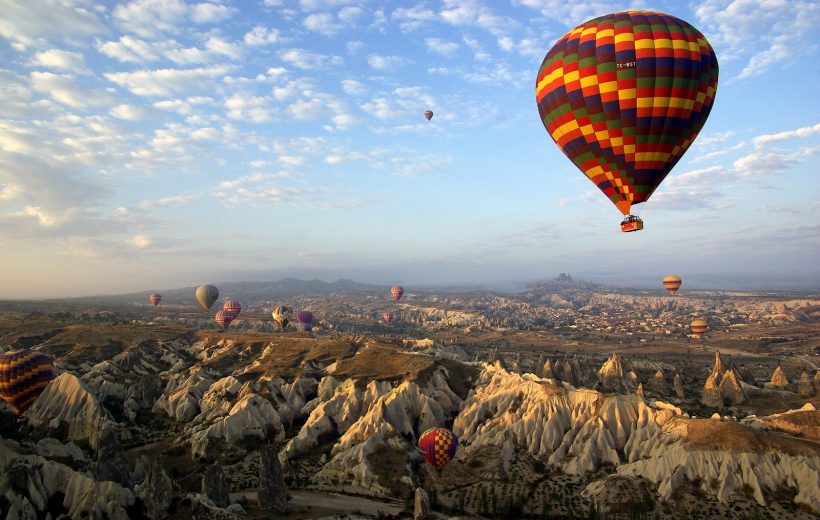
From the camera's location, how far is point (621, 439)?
165 ft

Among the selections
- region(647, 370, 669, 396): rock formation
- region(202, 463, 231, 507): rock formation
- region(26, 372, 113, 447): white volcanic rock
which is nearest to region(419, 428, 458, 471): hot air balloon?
region(202, 463, 231, 507): rock formation

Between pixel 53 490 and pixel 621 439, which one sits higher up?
pixel 53 490

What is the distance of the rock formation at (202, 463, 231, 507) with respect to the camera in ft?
119

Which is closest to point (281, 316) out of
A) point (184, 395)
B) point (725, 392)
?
point (184, 395)

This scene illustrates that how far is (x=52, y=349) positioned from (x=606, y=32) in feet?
368

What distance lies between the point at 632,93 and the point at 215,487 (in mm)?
40577

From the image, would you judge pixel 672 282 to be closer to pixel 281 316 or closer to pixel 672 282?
pixel 672 282

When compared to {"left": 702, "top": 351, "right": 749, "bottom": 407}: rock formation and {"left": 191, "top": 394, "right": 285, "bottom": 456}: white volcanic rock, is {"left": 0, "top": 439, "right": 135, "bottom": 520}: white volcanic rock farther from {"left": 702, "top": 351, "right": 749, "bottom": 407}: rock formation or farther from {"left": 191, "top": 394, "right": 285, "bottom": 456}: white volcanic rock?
{"left": 702, "top": 351, "right": 749, "bottom": 407}: rock formation

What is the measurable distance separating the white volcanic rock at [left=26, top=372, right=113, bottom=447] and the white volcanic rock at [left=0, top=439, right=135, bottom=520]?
88.9ft

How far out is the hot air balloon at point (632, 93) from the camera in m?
31.5

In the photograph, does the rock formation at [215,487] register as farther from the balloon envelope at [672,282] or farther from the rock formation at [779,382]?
the balloon envelope at [672,282]

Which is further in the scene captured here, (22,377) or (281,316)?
(281,316)

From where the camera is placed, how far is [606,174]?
116 ft

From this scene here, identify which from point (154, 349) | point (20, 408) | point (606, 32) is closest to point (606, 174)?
point (606, 32)
